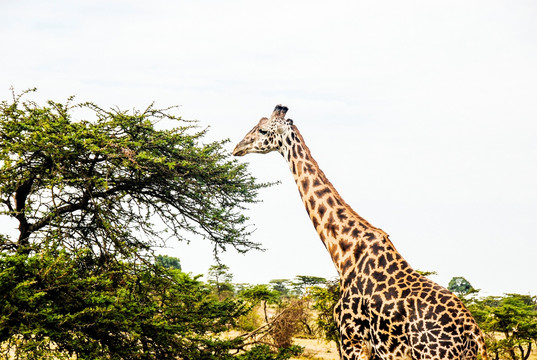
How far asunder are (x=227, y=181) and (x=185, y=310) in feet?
9.62

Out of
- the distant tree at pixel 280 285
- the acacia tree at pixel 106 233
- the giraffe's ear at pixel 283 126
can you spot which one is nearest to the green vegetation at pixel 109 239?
the acacia tree at pixel 106 233

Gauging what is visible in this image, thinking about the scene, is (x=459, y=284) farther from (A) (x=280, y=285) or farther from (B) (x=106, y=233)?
(B) (x=106, y=233)

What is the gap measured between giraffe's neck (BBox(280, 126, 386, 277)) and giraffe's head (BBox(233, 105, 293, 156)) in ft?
0.39

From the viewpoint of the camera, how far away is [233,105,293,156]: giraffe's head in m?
7.25

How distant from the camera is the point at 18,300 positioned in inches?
305

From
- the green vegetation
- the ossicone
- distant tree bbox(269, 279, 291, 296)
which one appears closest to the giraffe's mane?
the ossicone

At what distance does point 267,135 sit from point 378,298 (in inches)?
109

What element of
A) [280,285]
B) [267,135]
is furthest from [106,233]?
[280,285]

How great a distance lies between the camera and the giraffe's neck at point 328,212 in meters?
6.07

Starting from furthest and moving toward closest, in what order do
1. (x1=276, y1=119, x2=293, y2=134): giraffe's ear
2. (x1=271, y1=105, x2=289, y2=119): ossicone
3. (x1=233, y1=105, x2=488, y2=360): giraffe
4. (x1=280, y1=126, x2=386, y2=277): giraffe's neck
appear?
(x1=271, y1=105, x2=289, y2=119): ossicone < (x1=276, y1=119, x2=293, y2=134): giraffe's ear < (x1=280, y1=126, x2=386, y2=277): giraffe's neck < (x1=233, y1=105, x2=488, y2=360): giraffe

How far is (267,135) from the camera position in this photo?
24.2 ft

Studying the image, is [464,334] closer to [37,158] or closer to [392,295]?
[392,295]

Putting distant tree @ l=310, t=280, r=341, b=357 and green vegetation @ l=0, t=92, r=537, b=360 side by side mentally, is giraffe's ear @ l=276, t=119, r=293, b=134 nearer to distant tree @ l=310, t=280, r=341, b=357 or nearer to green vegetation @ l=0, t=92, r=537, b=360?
green vegetation @ l=0, t=92, r=537, b=360

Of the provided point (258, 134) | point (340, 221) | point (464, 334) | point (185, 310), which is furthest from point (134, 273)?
point (464, 334)
